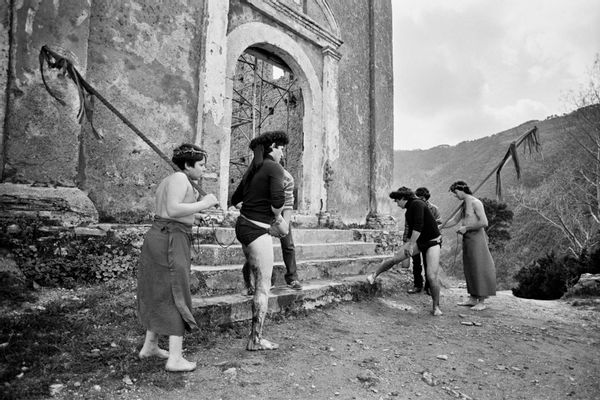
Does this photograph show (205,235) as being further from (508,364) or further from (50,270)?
(508,364)

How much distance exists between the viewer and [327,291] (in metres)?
4.36

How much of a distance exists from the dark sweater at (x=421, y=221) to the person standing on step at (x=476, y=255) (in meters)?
0.77

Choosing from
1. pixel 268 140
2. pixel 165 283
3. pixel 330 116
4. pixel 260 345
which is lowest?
pixel 260 345

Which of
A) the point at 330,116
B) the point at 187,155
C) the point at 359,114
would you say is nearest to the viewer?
the point at 187,155

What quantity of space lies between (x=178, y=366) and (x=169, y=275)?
611mm

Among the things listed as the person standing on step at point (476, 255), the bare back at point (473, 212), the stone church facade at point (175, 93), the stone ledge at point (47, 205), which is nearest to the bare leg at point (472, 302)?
the person standing on step at point (476, 255)

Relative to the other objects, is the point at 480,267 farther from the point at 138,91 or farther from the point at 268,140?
the point at 138,91

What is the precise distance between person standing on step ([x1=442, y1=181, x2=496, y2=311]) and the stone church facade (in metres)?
2.81

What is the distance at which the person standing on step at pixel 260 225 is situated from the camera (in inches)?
109

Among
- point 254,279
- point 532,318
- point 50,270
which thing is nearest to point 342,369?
point 254,279

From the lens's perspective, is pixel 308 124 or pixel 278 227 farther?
pixel 308 124

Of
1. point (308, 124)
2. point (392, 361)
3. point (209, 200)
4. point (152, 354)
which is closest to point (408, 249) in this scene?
point (392, 361)

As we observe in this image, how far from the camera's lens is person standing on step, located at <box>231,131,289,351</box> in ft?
9.06

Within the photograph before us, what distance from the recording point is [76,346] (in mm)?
2477
